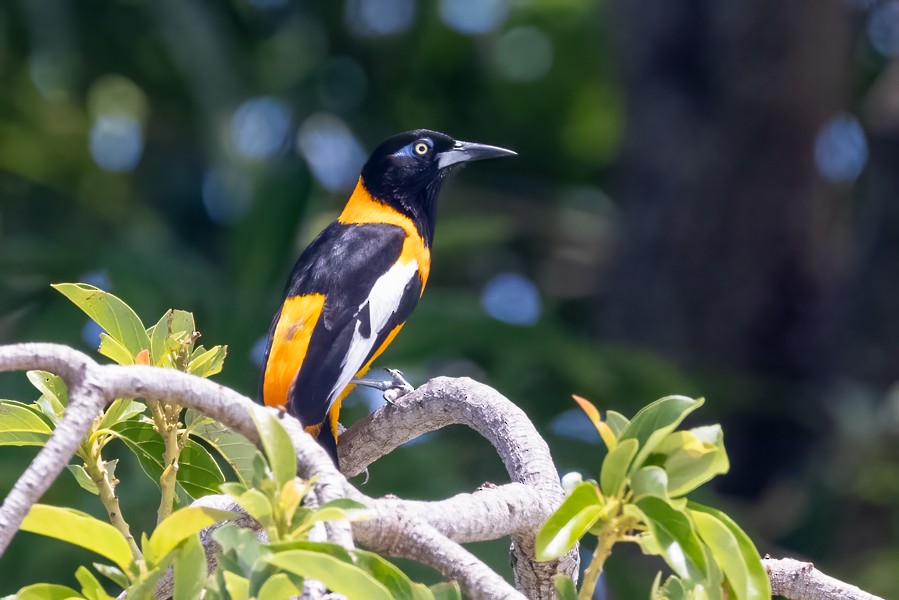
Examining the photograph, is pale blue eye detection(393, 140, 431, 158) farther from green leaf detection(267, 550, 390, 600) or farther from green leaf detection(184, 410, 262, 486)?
green leaf detection(267, 550, 390, 600)

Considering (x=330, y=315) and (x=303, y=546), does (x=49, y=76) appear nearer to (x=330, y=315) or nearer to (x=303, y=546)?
(x=330, y=315)

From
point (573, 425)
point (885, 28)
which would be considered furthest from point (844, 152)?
point (573, 425)

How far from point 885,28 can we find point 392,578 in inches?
312

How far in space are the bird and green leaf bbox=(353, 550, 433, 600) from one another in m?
1.58

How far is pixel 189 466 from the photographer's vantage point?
217 cm

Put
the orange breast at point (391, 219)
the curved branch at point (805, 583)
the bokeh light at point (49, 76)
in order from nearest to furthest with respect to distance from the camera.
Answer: the curved branch at point (805, 583), the orange breast at point (391, 219), the bokeh light at point (49, 76)

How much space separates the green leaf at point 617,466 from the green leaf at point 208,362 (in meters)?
0.72

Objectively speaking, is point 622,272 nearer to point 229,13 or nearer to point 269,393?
point 229,13

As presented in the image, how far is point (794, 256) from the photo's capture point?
7.24 meters

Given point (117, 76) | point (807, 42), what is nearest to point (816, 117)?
point (807, 42)

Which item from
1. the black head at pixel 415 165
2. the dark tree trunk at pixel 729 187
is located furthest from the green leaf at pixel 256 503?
the dark tree trunk at pixel 729 187

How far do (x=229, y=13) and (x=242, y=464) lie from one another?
20.5ft

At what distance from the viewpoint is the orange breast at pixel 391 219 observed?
4.15 meters

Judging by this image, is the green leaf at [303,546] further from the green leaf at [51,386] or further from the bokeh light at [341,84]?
the bokeh light at [341,84]
